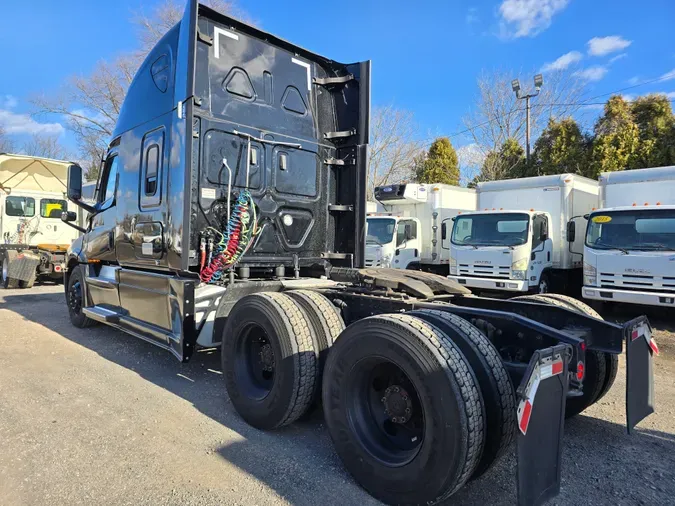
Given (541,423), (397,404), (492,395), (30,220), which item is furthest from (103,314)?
(30,220)

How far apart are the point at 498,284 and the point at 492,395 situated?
8.10 metres

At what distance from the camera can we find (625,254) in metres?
8.47

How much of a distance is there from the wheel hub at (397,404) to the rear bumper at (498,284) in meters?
7.83

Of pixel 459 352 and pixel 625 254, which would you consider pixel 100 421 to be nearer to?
pixel 459 352

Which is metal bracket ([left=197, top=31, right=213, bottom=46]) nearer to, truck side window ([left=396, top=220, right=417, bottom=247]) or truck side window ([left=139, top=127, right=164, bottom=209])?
truck side window ([left=139, top=127, right=164, bottom=209])

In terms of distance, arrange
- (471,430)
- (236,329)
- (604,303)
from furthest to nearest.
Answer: (604,303) < (236,329) < (471,430)

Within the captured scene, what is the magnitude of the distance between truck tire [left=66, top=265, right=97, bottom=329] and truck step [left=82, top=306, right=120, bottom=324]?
93 centimetres

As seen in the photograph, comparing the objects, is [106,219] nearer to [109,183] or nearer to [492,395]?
[109,183]

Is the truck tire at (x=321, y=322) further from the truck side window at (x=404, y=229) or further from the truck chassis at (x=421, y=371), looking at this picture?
the truck side window at (x=404, y=229)

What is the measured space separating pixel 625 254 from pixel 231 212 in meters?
7.14

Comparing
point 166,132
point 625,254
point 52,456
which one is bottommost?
point 52,456

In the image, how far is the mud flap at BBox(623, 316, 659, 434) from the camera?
3.08 m

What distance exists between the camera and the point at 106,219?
6395mm

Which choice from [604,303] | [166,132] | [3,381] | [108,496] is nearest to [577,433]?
[108,496]
